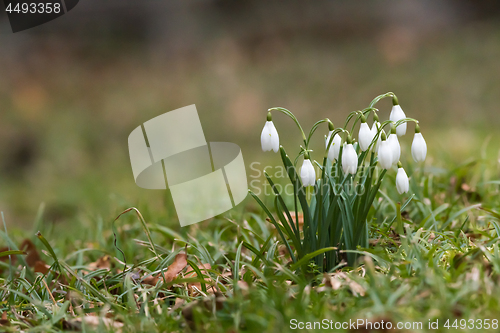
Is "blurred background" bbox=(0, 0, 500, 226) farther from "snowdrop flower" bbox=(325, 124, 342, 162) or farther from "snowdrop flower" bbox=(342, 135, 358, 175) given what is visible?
"snowdrop flower" bbox=(342, 135, 358, 175)

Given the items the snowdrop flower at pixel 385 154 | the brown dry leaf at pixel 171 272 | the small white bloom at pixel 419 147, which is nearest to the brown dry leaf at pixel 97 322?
the brown dry leaf at pixel 171 272

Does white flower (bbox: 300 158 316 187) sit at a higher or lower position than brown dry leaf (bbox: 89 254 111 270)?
higher

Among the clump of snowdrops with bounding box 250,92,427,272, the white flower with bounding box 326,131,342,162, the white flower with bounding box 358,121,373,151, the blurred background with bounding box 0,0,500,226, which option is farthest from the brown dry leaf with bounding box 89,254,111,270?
the blurred background with bounding box 0,0,500,226

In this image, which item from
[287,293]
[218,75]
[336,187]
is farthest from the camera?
[218,75]

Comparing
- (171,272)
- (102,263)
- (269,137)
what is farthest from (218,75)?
(269,137)

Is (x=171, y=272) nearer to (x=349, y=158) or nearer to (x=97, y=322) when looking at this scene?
(x=97, y=322)

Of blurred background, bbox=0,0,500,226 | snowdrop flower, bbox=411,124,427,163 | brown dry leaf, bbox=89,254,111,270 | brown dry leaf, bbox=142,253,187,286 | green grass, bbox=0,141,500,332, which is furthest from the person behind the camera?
blurred background, bbox=0,0,500,226

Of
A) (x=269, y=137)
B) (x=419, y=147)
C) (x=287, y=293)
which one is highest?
(x=269, y=137)

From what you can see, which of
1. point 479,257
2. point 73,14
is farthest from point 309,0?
point 479,257
